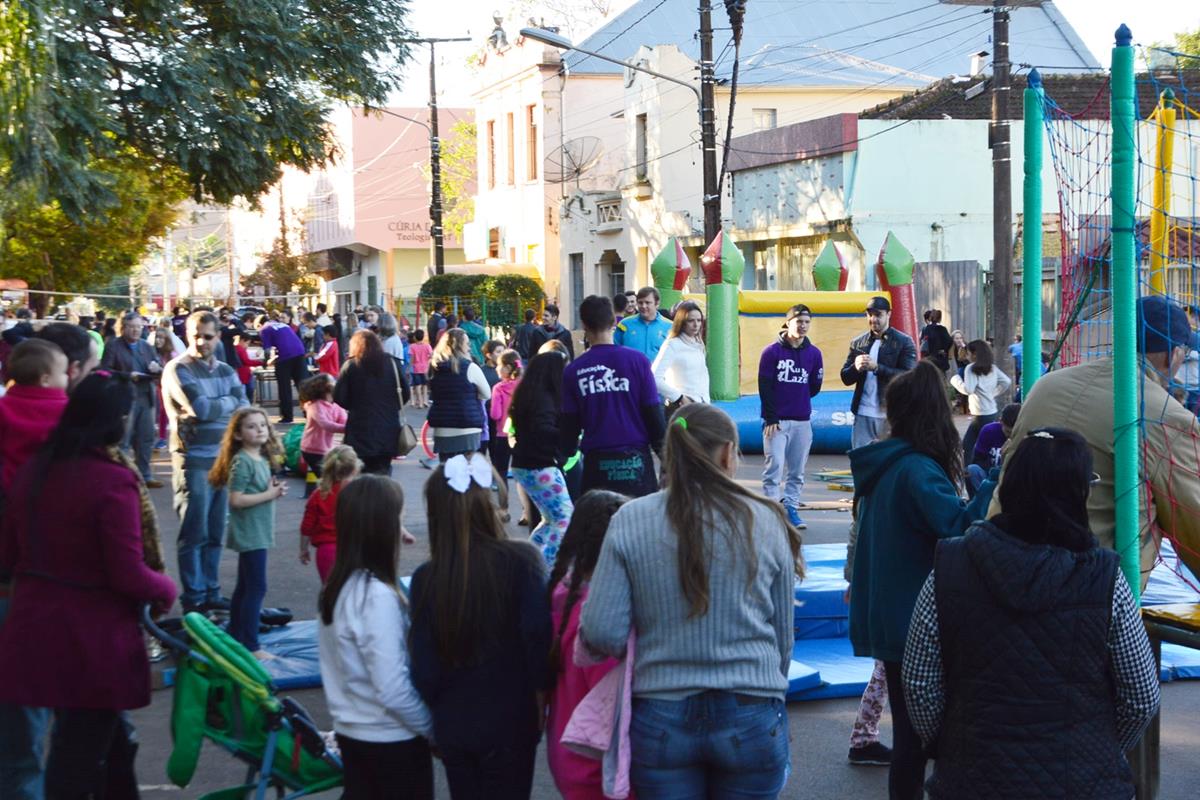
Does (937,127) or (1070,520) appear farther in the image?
(937,127)

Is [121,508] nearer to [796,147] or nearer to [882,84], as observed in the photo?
[796,147]

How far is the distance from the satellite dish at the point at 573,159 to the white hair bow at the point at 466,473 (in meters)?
35.6

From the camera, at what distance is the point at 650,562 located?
3.60m

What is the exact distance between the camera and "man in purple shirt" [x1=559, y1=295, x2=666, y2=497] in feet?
25.7

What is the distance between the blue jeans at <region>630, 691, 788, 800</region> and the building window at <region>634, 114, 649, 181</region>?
33073 mm

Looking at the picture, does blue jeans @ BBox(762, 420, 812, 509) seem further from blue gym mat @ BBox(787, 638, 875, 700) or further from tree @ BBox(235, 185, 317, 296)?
tree @ BBox(235, 185, 317, 296)

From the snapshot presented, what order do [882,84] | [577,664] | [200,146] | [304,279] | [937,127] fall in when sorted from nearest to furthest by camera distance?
[577,664]
[200,146]
[937,127]
[882,84]
[304,279]

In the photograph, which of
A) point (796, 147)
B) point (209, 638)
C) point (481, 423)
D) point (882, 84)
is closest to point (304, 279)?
point (882, 84)

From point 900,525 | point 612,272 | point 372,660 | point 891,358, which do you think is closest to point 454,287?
point 612,272

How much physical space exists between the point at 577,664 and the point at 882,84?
3416cm

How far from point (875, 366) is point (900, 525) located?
21.5 ft

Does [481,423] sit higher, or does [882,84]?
[882,84]

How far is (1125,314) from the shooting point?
14.9 feet

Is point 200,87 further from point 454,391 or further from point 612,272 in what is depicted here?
point 612,272
